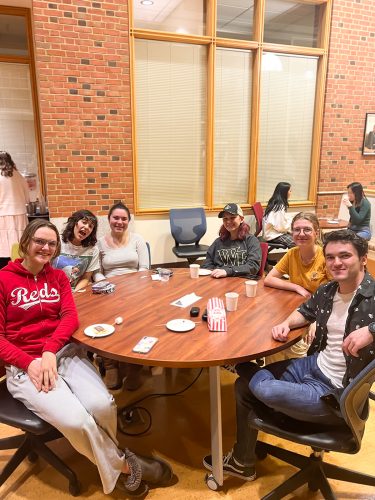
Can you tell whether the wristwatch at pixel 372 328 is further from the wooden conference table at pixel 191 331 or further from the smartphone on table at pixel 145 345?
the smartphone on table at pixel 145 345

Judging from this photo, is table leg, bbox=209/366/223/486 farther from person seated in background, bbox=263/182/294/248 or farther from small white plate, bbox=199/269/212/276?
person seated in background, bbox=263/182/294/248

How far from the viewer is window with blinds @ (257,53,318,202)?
17.2 feet

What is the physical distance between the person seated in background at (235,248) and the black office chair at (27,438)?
1.58 metres

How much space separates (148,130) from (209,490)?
408cm

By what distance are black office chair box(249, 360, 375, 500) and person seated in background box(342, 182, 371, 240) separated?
3.34 metres

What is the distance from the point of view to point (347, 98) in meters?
5.42

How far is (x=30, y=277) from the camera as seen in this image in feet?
6.12

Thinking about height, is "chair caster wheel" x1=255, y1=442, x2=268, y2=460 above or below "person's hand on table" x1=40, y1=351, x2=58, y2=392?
below

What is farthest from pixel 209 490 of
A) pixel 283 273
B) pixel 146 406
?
pixel 283 273

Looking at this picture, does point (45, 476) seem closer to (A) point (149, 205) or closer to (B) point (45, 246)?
(B) point (45, 246)

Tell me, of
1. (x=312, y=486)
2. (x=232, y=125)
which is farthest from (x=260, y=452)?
(x=232, y=125)

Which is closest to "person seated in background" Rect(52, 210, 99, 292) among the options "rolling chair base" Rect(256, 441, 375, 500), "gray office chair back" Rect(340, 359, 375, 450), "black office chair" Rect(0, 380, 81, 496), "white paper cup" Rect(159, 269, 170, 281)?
"white paper cup" Rect(159, 269, 170, 281)

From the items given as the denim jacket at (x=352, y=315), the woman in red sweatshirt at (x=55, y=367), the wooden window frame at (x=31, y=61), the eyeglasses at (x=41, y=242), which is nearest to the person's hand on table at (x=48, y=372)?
the woman in red sweatshirt at (x=55, y=367)

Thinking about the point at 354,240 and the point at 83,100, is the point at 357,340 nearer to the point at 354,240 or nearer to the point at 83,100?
the point at 354,240
